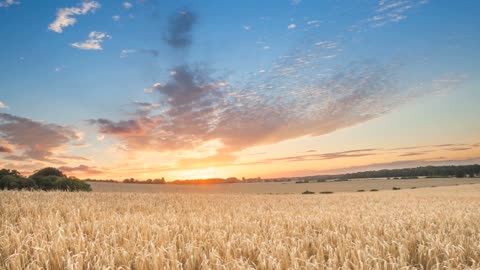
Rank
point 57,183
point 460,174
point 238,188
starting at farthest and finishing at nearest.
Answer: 1. point 460,174
2. point 238,188
3. point 57,183

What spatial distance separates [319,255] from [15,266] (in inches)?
151

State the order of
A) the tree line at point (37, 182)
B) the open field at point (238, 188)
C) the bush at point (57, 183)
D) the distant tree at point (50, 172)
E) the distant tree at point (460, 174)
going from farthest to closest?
the distant tree at point (460, 174)
the open field at point (238, 188)
the distant tree at point (50, 172)
the bush at point (57, 183)
the tree line at point (37, 182)

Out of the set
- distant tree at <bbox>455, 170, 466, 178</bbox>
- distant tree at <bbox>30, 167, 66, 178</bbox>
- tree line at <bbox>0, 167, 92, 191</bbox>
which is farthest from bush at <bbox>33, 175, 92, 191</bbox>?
distant tree at <bbox>455, 170, 466, 178</bbox>

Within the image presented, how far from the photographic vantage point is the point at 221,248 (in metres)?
4.61

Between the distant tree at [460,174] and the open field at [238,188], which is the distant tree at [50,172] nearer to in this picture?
the open field at [238,188]

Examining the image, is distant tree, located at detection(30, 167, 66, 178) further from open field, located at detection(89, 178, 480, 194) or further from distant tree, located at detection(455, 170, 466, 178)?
distant tree, located at detection(455, 170, 466, 178)

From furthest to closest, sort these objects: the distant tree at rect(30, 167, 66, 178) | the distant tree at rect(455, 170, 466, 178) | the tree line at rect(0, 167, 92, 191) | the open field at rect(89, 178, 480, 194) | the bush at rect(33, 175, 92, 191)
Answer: the distant tree at rect(455, 170, 466, 178), the open field at rect(89, 178, 480, 194), the distant tree at rect(30, 167, 66, 178), the bush at rect(33, 175, 92, 191), the tree line at rect(0, 167, 92, 191)

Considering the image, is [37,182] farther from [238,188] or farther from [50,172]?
[238,188]

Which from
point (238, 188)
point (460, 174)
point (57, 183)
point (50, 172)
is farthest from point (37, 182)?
point (460, 174)

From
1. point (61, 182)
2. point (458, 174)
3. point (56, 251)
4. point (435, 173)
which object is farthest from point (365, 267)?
point (435, 173)

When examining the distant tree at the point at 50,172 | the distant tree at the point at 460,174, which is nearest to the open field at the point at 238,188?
the distant tree at the point at 50,172

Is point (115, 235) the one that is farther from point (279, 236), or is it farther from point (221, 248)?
point (279, 236)

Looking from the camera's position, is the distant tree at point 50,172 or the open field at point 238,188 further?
A: the open field at point 238,188

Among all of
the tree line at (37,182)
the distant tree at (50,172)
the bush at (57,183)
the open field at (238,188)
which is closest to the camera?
the tree line at (37,182)
